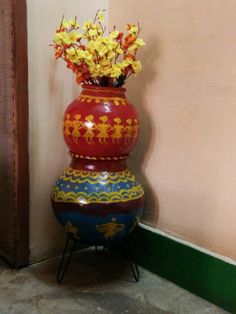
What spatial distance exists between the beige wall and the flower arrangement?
17cm

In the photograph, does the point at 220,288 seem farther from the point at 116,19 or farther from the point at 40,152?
the point at 116,19

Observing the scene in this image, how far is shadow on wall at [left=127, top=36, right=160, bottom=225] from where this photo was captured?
149cm

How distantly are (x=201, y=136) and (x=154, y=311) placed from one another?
58 cm

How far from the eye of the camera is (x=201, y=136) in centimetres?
136

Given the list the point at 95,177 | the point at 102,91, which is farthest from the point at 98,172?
the point at 102,91

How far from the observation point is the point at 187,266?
4.56ft

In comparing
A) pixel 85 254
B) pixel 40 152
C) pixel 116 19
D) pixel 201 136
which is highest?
pixel 116 19

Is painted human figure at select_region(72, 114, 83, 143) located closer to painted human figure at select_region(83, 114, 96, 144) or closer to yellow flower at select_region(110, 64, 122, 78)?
painted human figure at select_region(83, 114, 96, 144)

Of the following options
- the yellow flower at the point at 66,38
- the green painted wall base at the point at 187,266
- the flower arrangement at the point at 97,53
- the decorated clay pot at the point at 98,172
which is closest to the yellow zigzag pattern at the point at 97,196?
the decorated clay pot at the point at 98,172

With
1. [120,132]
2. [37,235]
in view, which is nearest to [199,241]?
[120,132]

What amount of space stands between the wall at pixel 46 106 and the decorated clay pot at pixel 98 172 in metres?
0.18

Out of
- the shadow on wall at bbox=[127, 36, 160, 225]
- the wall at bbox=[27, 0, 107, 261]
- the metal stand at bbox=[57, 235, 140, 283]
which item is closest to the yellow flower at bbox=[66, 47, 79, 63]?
the wall at bbox=[27, 0, 107, 261]

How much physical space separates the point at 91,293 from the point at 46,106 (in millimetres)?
678

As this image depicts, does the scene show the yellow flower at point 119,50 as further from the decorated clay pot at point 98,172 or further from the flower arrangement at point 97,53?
the decorated clay pot at point 98,172
